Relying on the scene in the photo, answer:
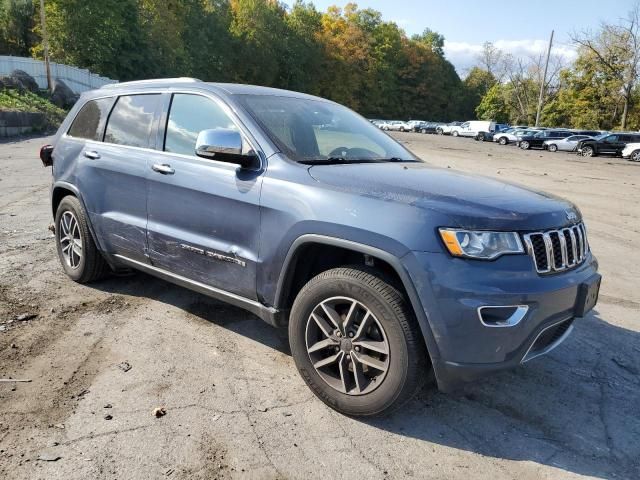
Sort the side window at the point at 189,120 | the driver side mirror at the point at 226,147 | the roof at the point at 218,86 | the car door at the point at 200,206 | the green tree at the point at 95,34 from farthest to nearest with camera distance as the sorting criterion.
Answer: the green tree at the point at 95,34 → the roof at the point at 218,86 → the side window at the point at 189,120 → the car door at the point at 200,206 → the driver side mirror at the point at 226,147

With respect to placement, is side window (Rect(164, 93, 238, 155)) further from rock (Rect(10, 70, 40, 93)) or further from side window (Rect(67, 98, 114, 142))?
rock (Rect(10, 70, 40, 93))

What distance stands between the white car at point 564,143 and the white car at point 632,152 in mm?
3942

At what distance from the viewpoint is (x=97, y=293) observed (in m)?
4.88

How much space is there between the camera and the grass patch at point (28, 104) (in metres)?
22.0

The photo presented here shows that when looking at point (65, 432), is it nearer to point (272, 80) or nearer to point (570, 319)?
point (570, 319)

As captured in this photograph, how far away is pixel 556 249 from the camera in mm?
2918

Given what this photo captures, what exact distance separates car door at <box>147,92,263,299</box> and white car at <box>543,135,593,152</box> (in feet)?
125

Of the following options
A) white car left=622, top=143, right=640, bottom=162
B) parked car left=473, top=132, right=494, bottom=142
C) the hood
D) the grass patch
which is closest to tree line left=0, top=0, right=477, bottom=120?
the grass patch

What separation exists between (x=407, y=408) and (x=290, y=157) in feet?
5.59

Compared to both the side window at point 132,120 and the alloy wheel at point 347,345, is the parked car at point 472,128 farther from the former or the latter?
the alloy wheel at point 347,345

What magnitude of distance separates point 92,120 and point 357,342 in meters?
3.35

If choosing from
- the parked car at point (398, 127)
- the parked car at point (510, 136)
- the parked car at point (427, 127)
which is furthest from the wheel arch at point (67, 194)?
the parked car at point (398, 127)

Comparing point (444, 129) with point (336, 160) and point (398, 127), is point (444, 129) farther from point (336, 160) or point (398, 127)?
point (336, 160)

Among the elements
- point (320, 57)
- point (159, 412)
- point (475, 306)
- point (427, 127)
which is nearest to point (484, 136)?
point (427, 127)
